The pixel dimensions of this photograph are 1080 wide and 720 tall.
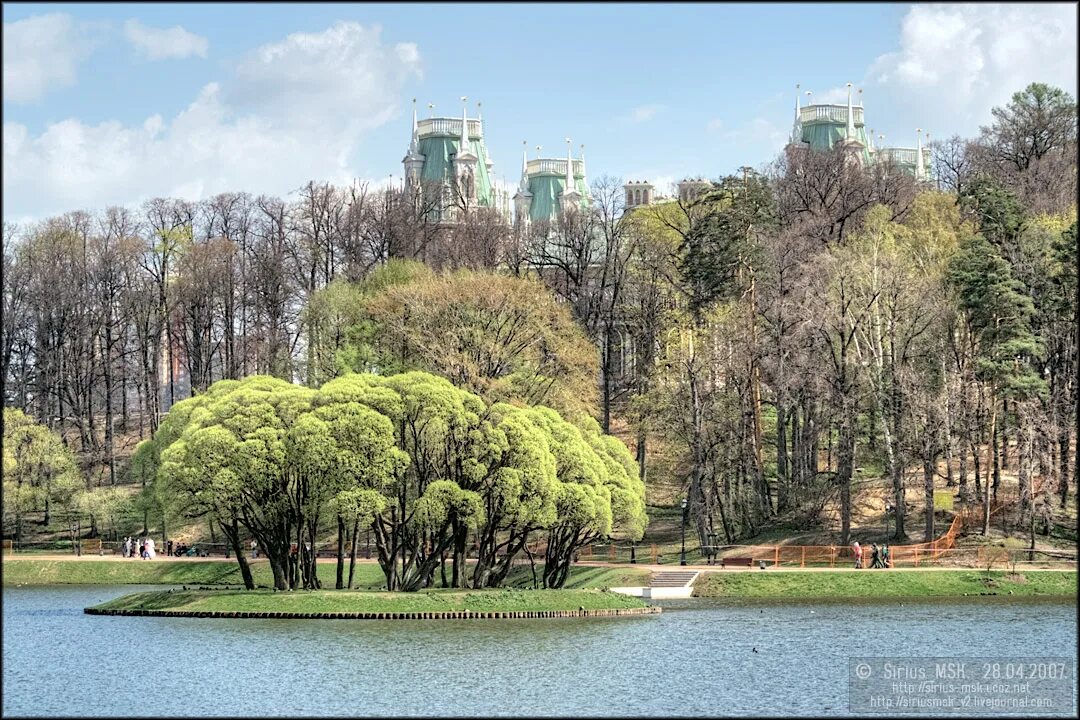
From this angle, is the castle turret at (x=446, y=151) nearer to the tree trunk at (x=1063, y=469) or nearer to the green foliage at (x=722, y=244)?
the green foliage at (x=722, y=244)

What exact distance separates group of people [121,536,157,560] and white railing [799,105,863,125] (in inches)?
2856

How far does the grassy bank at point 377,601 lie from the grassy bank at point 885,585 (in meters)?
5.61

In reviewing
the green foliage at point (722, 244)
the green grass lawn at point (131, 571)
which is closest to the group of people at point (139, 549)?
the green grass lawn at point (131, 571)

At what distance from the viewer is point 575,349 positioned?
69.6 metres

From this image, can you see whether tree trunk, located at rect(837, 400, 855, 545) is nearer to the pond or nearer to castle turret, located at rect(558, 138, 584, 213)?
the pond

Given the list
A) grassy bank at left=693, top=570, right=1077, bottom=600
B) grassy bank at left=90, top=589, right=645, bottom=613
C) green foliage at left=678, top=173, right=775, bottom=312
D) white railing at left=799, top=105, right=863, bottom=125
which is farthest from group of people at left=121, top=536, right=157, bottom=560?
white railing at left=799, top=105, right=863, bottom=125

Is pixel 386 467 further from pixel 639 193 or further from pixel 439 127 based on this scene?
pixel 639 193

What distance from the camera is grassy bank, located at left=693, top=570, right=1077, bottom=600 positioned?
55312 millimetres

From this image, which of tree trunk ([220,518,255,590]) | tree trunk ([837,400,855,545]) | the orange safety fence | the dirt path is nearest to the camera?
tree trunk ([220,518,255,590])

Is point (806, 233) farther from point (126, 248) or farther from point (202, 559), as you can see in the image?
point (126, 248)

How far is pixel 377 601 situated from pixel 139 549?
24.2m

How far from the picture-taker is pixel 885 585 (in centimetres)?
5591

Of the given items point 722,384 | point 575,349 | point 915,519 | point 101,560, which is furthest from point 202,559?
point 915,519

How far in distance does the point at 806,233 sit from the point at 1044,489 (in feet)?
70.3
